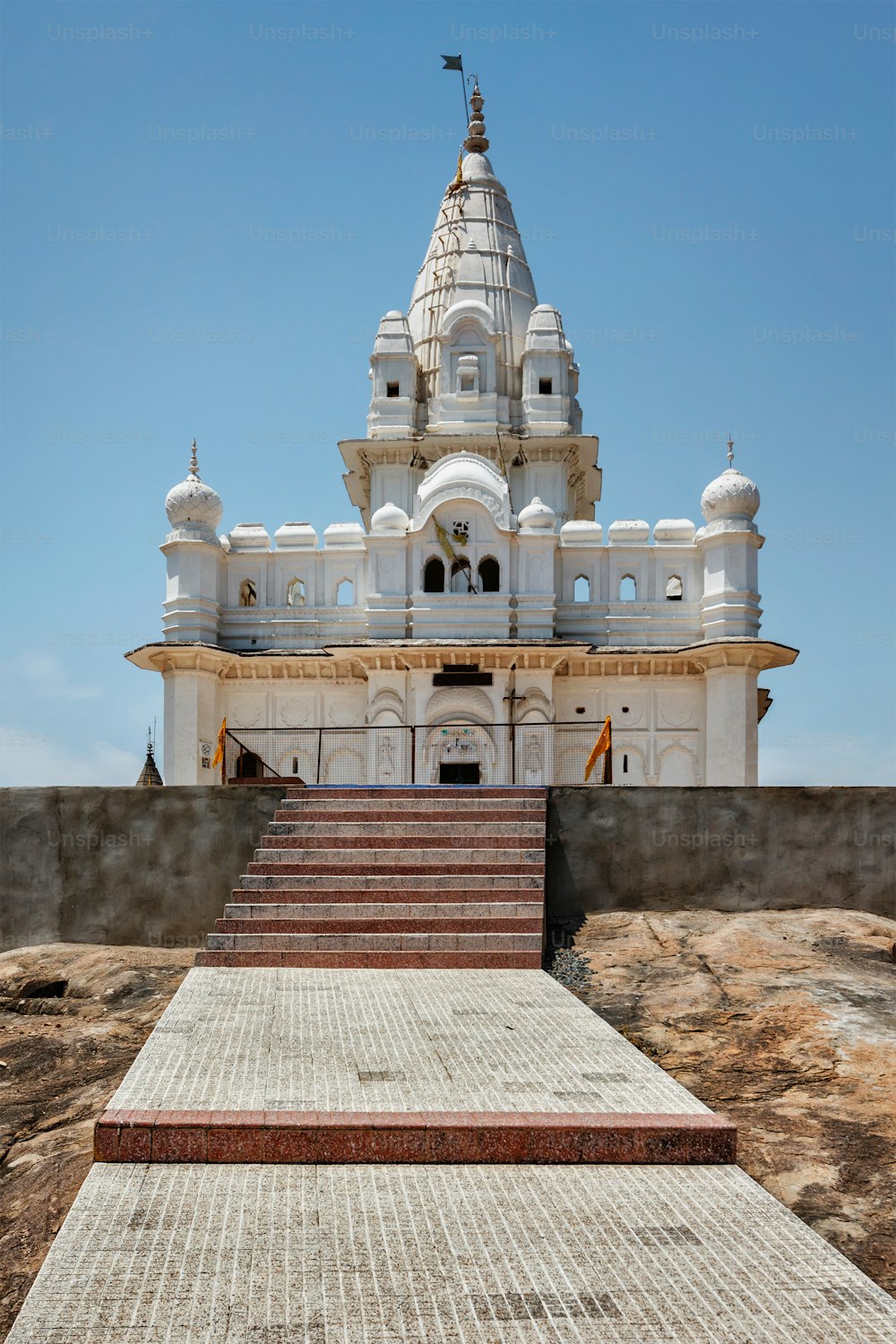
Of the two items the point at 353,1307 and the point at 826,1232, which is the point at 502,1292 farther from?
the point at 826,1232

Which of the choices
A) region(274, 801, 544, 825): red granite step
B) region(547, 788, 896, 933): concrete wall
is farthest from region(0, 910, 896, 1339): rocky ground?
region(274, 801, 544, 825): red granite step

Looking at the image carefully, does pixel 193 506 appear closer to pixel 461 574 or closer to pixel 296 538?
pixel 296 538

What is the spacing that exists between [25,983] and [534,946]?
21.0ft

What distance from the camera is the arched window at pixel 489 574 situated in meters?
28.6

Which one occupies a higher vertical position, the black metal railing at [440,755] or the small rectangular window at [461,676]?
the small rectangular window at [461,676]

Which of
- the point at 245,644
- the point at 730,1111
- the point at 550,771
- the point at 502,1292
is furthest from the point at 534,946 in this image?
the point at 245,644

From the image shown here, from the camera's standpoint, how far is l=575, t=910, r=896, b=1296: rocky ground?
303 inches

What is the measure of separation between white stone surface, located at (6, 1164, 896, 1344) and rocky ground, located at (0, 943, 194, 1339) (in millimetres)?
443

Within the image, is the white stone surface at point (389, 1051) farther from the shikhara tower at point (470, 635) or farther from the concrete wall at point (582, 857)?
the shikhara tower at point (470, 635)

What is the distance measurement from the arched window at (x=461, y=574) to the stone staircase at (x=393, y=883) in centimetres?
1219

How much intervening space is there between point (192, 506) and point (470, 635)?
793cm

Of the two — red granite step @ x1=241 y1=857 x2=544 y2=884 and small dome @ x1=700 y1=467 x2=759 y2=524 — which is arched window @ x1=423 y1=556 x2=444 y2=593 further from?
red granite step @ x1=241 y1=857 x2=544 y2=884

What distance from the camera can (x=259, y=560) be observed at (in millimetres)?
29906

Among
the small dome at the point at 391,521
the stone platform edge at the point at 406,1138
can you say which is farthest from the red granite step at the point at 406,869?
the small dome at the point at 391,521
